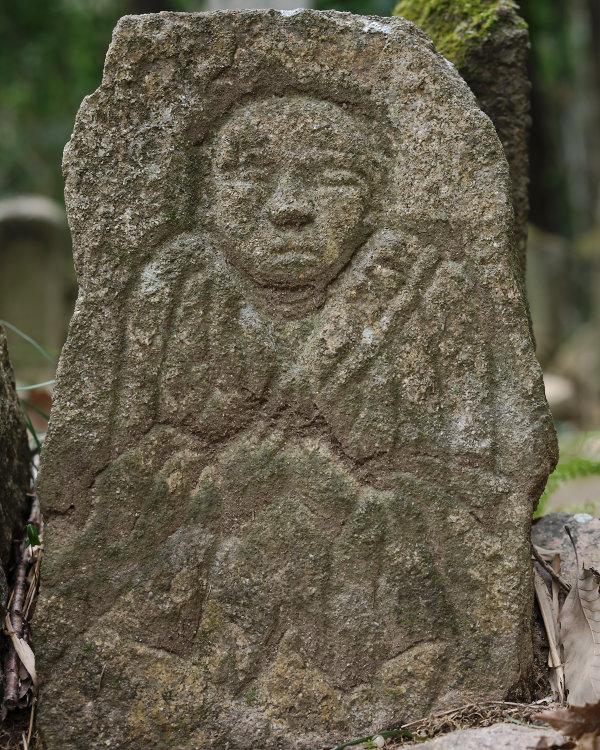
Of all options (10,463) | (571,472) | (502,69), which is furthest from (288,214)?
(571,472)

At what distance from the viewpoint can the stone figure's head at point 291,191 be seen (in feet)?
6.06

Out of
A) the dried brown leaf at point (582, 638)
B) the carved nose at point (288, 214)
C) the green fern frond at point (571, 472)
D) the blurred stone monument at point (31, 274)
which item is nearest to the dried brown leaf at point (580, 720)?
the dried brown leaf at point (582, 638)

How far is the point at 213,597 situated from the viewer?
71.6 inches

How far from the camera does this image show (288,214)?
1844 mm

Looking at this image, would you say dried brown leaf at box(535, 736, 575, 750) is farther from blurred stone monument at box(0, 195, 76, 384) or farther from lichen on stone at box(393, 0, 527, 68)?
blurred stone monument at box(0, 195, 76, 384)

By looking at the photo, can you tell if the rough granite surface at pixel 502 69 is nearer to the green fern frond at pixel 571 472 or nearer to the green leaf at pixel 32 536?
the green fern frond at pixel 571 472

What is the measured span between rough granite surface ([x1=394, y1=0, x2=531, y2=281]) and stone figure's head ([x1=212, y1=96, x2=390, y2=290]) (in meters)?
0.87

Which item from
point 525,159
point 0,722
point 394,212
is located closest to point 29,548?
point 0,722

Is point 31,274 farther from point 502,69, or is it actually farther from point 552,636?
point 552,636

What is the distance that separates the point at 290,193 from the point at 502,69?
3.57ft

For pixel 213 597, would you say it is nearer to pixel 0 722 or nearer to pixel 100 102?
pixel 0 722

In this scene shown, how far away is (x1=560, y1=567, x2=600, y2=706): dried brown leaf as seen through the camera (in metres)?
1.79

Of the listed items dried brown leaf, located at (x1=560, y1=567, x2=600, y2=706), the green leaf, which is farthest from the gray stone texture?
dried brown leaf, located at (x1=560, y1=567, x2=600, y2=706)

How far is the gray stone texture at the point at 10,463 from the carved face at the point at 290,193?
78cm
